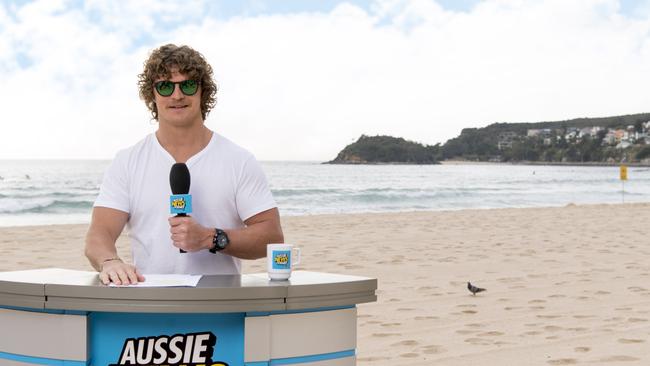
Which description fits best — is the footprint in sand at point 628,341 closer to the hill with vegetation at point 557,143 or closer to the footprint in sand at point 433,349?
the footprint in sand at point 433,349

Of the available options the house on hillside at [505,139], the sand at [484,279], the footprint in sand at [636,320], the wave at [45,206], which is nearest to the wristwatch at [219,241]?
the sand at [484,279]

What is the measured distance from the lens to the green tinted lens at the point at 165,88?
312cm

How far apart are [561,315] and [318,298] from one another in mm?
4527

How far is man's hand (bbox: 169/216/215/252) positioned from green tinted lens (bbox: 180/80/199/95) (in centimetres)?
58

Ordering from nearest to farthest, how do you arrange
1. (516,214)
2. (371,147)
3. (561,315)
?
(561,315), (516,214), (371,147)

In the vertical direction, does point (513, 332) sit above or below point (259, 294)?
below

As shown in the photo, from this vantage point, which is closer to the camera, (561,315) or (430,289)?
(561,315)

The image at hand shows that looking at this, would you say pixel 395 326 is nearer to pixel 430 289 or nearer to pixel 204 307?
pixel 430 289

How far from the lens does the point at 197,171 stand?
318 cm

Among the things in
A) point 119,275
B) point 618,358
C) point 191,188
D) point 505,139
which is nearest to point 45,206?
point 618,358

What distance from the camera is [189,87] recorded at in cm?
314

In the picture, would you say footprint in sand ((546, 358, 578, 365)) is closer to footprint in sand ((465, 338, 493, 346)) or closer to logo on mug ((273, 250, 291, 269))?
footprint in sand ((465, 338, 493, 346))

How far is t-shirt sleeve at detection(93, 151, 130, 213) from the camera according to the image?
3205 millimetres

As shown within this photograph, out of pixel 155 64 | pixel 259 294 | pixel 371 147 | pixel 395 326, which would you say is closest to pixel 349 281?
pixel 259 294
